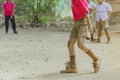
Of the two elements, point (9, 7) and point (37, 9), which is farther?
point (37, 9)

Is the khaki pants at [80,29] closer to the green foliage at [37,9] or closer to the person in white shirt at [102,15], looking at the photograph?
the person in white shirt at [102,15]

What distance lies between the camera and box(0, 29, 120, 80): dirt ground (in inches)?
340

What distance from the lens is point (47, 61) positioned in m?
10.5

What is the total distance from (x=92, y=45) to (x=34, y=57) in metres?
3.31

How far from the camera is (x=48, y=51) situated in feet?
40.8

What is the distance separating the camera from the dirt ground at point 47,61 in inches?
340

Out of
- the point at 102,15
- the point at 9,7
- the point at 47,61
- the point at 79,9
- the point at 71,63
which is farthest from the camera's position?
the point at 9,7

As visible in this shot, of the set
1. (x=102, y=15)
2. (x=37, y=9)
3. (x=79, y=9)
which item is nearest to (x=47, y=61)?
(x=79, y=9)

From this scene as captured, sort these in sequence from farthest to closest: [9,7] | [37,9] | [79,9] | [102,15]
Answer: [37,9] < [9,7] < [102,15] < [79,9]

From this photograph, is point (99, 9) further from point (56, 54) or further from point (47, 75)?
point (47, 75)

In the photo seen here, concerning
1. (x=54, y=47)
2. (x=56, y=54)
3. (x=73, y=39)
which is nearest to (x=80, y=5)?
(x=73, y=39)

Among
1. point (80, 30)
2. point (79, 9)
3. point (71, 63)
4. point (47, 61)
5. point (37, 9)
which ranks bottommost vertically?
point (37, 9)

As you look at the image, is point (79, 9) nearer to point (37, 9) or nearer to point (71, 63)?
point (71, 63)

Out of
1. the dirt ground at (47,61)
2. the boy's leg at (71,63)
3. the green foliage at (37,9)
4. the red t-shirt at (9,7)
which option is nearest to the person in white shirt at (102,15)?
the dirt ground at (47,61)
